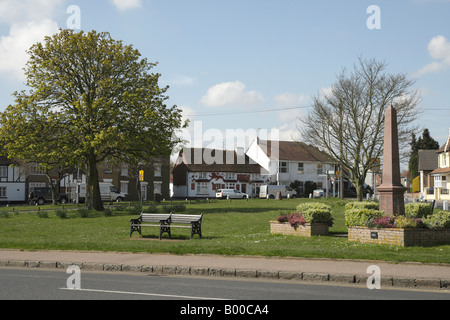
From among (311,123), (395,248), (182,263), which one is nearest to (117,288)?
(182,263)

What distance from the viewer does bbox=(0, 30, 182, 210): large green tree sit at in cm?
3189

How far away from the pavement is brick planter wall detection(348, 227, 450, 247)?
2877 millimetres

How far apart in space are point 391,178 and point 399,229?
10.6 ft

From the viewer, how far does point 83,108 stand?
104 feet

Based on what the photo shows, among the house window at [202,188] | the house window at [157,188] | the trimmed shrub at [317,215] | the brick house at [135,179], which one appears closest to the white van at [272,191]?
the house window at [202,188]

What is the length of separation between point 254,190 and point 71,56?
171 ft

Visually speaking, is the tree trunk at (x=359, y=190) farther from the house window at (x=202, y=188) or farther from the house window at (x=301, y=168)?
the house window at (x=301, y=168)

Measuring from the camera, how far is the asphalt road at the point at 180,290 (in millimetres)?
8344

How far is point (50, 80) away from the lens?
32.8 m

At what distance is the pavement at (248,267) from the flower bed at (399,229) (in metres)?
2.95

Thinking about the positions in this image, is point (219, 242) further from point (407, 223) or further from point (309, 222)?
point (407, 223)

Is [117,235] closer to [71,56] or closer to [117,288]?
[117,288]

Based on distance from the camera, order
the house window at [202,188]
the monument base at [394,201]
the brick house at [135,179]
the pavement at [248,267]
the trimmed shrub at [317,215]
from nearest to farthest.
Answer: the pavement at [248,267]
the monument base at [394,201]
the trimmed shrub at [317,215]
the brick house at [135,179]
the house window at [202,188]
